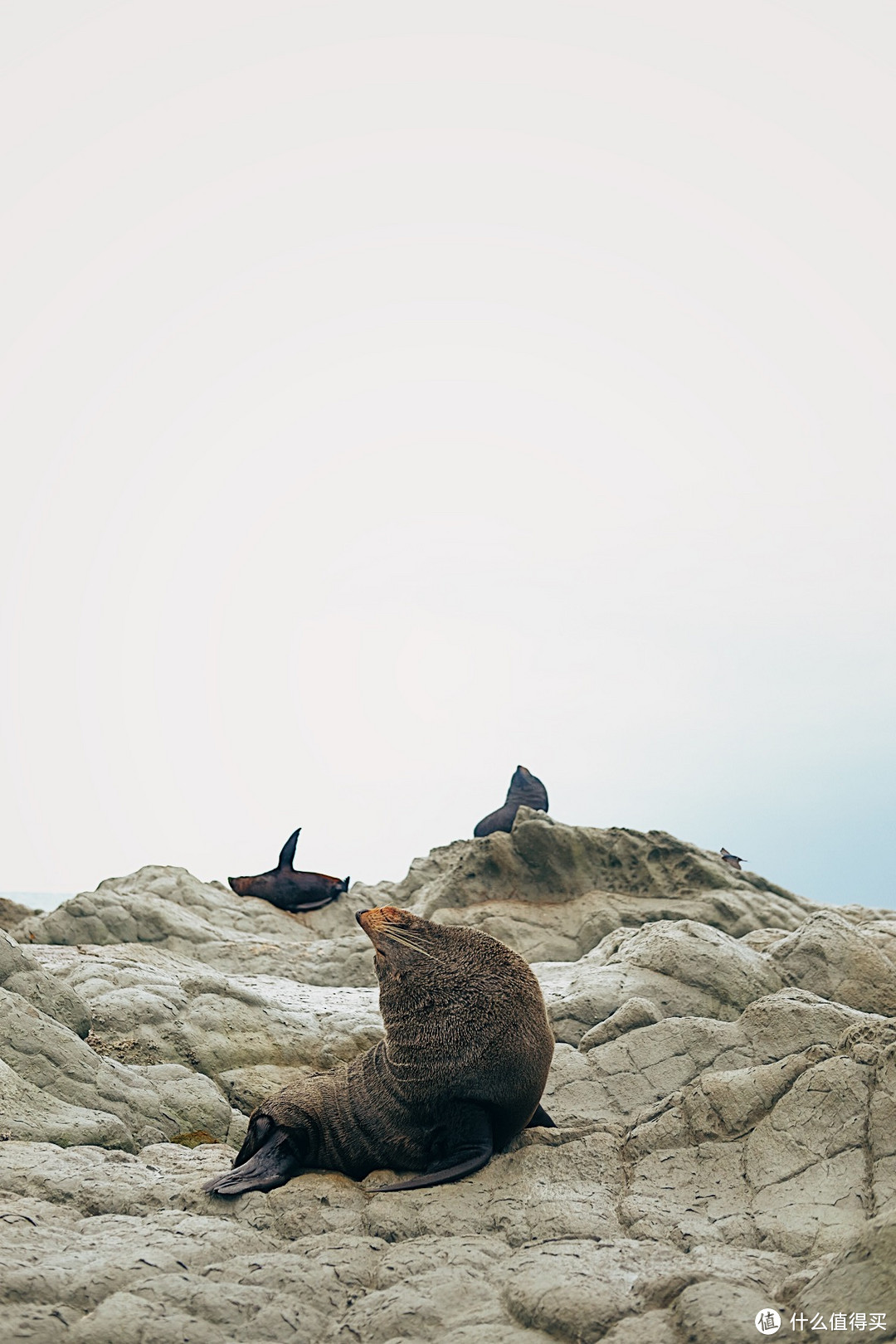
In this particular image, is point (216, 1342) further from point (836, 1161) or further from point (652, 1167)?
point (836, 1161)

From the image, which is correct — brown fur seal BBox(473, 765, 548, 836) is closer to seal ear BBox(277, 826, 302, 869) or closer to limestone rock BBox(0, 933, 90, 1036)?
seal ear BBox(277, 826, 302, 869)

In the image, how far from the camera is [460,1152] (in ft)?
14.7


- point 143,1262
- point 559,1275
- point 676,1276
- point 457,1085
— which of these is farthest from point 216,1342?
point 457,1085

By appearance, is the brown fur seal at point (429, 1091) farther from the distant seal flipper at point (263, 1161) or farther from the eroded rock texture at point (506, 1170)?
the eroded rock texture at point (506, 1170)

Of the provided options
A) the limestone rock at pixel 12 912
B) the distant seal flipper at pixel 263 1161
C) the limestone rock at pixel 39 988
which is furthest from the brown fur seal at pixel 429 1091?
the limestone rock at pixel 12 912

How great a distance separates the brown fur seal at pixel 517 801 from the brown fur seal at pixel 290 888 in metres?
2.45

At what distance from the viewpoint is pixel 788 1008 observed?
225 inches

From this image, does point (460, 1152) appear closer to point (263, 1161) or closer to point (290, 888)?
point (263, 1161)

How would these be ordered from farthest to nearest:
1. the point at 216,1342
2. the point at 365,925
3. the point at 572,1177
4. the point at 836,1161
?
the point at 365,925 → the point at 572,1177 → the point at 836,1161 → the point at 216,1342

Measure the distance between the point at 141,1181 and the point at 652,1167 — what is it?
2.16 m

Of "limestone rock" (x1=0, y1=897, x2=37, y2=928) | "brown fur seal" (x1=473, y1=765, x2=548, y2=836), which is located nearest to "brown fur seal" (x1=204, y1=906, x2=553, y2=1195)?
"limestone rock" (x1=0, y1=897, x2=37, y2=928)

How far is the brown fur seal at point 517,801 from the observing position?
51.5 ft

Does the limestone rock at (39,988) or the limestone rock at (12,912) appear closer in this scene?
the limestone rock at (39,988)

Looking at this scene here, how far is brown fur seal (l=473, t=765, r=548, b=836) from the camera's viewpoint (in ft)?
51.5
